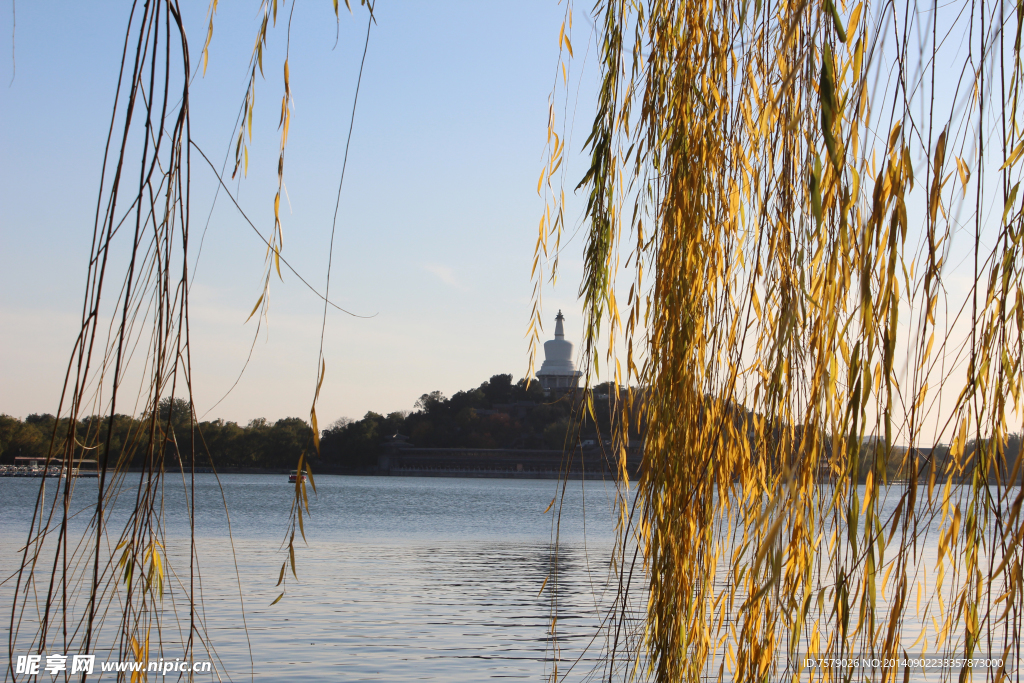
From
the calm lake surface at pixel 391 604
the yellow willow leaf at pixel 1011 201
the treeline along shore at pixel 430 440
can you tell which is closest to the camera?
the yellow willow leaf at pixel 1011 201

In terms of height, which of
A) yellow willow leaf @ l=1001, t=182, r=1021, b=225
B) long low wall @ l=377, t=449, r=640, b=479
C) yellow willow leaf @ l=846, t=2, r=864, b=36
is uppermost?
yellow willow leaf @ l=846, t=2, r=864, b=36

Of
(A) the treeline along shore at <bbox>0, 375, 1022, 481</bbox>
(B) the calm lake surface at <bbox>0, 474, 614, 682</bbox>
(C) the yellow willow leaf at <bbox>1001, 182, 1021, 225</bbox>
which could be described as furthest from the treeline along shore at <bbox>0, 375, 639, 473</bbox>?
(C) the yellow willow leaf at <bbox>1001, 182, 1021, 225</bbox>

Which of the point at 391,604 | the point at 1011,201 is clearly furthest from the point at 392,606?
the point at 1011,201

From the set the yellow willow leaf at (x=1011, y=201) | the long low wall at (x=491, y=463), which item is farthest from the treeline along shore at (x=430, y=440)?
the yellow willow leaf at (x=1011, y=201)

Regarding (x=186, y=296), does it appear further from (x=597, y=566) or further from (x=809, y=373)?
(x=597, y=566)

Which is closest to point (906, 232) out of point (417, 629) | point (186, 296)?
point (186, 296)

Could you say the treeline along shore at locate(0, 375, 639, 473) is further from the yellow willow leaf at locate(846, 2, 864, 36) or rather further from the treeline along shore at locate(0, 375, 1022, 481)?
the yellow willow leaf at locate(846, 2, 864, 36)

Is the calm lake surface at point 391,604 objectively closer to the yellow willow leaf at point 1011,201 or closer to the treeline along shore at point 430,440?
the yellow willow leaf at point 1011,201

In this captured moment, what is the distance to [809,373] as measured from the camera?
5.32 ft

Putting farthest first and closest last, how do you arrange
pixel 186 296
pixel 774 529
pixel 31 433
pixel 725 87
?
pixel 31 433
pixel 725 87
pixel 186 296
pixel 774 529

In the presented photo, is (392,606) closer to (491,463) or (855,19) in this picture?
(855,19)

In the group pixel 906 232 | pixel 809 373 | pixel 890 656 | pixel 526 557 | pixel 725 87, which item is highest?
pixel 725 87

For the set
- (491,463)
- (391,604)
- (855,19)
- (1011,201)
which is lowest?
(491,463)

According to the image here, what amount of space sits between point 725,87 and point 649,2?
0.37m
